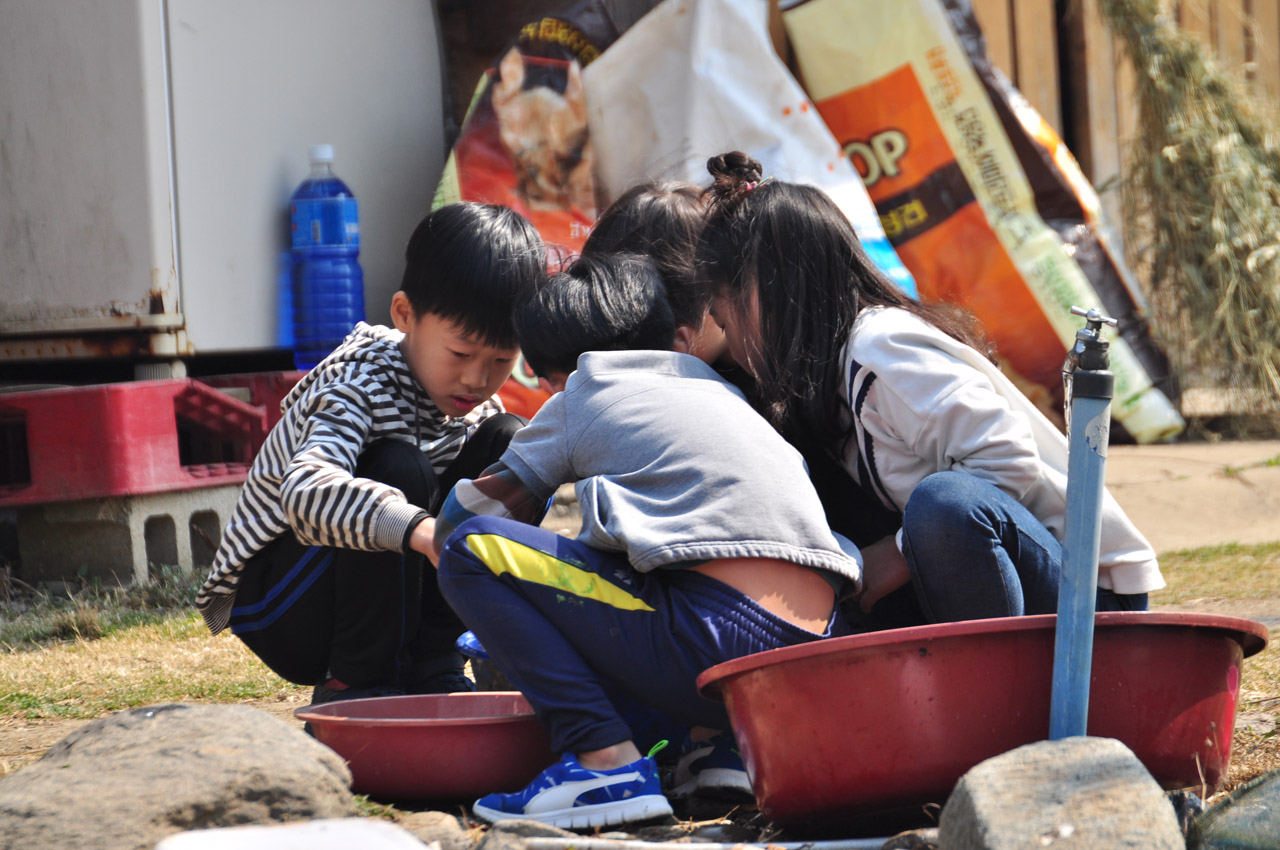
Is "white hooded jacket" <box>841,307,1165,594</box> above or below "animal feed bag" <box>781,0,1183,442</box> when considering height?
below

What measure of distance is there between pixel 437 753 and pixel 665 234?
1.01 metres

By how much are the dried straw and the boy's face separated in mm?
3182

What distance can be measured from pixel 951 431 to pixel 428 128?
308 cm

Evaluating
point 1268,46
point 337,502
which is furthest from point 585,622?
point 1268,46

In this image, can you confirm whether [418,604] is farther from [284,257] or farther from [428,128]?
[428,128]

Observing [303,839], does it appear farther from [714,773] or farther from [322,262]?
[322,262]

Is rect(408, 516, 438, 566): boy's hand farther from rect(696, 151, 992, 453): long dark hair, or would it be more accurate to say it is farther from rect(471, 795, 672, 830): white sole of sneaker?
rect(696, 151, 992, 453): long dark hair

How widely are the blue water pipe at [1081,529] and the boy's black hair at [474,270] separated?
39.4 inches

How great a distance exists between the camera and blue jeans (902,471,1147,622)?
152cm

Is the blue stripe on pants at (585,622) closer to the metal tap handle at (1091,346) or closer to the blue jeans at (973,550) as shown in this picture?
the blue jeans at (973,550)

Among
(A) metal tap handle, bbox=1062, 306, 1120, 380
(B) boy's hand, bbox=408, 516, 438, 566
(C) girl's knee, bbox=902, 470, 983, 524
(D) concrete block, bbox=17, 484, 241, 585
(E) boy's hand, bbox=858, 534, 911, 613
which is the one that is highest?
(A) metal tap handle, bbox=1062, 306, 1120, 380

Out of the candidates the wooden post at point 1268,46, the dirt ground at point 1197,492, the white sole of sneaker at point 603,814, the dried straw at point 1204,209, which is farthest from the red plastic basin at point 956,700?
the wooden post at point 1268,46

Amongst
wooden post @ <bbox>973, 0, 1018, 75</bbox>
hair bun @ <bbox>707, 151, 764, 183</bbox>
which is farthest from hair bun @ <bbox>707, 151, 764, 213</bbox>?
wooden post @ <bbox>973, 0, 1018, 75</bbox>

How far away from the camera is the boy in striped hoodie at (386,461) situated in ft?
6.62
